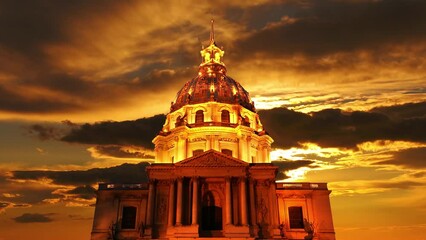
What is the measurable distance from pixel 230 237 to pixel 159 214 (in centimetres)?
815

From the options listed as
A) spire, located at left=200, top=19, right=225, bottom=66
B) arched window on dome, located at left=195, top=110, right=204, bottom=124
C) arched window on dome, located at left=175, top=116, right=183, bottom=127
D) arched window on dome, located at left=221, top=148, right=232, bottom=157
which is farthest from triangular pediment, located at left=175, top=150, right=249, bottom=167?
spire, located at left=200, top=19, right=225, bottom=66

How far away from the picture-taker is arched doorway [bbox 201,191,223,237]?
3909cm

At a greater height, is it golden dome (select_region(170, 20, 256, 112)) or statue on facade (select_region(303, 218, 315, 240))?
golden dome (select_region(170, 20, 256, 112))

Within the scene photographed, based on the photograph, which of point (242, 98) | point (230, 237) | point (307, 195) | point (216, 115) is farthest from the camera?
point (242, 98)

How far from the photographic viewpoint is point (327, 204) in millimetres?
41531

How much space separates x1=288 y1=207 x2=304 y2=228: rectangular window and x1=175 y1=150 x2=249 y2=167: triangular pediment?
767 centimetres

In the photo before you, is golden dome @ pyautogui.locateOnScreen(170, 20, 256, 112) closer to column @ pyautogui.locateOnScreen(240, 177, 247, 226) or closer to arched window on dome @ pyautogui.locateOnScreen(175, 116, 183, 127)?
arched window on dome @ pyautogui.locateOnScreen(175, 116, 183, 127)

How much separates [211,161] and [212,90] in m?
17.2

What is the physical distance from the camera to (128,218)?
4153 centimetres

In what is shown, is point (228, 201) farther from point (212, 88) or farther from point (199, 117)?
point (212, 88)

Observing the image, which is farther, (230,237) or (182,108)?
(182,108)

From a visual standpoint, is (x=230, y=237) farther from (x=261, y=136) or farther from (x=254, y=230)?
(x=261, y=136)

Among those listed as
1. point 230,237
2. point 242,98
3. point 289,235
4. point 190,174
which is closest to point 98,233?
point 190,174

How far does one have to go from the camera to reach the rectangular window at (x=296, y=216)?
1596 inches
